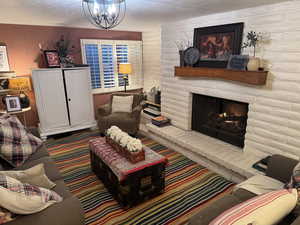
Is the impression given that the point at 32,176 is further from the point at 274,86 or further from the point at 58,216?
the point at 274,86

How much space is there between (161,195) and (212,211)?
3.07 feet

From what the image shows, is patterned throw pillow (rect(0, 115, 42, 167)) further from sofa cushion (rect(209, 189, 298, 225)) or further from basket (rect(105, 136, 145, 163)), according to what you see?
sofa cushion (rect(209, 189, 298, 225))

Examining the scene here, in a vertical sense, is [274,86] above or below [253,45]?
below

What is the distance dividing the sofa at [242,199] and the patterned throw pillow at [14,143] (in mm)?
1939

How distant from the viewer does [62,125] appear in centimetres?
407

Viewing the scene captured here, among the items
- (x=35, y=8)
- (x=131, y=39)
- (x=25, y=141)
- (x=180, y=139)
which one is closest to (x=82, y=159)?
(x=25, y=141)

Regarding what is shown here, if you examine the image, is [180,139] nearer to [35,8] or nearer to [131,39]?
[35,8]

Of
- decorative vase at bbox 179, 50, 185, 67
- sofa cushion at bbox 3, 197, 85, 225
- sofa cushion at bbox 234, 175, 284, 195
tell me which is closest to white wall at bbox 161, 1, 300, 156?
decorative vase at bbox 179, 50, 185, 67

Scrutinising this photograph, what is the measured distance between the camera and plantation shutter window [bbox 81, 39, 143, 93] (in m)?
A: 4.73

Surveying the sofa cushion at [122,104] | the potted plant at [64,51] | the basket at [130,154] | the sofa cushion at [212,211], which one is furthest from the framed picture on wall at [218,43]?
the potted plant at [64,51]

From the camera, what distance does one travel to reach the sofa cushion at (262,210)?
109 centimetres

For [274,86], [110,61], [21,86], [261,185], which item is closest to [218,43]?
[274,86]

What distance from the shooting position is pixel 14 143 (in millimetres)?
A: 2287

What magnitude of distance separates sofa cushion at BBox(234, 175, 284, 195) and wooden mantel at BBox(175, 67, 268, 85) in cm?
112
